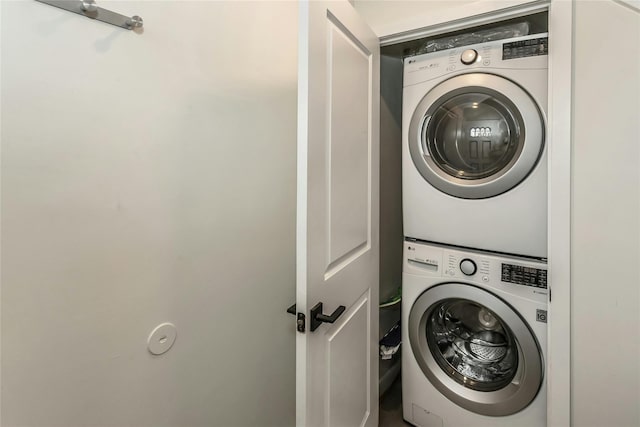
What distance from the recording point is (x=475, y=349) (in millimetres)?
1445

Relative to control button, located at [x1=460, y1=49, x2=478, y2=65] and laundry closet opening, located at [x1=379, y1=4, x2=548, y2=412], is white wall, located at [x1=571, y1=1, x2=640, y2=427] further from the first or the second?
laundry closet opening, located at [x1=379, y1=4, x2=548, y2=412]

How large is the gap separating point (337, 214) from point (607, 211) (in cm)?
87

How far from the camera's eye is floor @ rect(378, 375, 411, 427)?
1.66 m

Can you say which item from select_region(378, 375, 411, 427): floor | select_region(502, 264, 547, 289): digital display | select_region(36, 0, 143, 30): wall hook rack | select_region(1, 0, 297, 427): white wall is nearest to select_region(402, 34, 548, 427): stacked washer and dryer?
select_region(502, 264, 547, 289): digital display

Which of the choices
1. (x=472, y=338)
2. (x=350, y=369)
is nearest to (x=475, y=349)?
(x=472, y=338)

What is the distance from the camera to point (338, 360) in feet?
3.42

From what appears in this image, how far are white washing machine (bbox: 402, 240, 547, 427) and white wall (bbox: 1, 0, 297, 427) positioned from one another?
0.71 metres

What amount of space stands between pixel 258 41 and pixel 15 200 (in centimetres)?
88

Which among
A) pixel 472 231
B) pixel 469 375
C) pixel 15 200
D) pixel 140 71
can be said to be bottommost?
pixel 469 375

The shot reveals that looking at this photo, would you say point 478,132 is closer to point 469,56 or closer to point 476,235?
point 469,56

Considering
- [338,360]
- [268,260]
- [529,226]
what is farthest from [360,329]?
[529,226]

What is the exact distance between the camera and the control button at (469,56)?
124 centimetres

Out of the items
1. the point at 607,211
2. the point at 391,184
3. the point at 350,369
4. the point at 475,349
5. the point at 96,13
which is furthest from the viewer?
the point at 391,184

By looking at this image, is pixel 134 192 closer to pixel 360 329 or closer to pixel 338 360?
pixel 338 360
